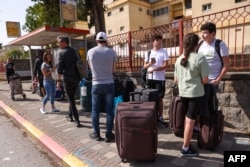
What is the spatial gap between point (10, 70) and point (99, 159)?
10.1 meters

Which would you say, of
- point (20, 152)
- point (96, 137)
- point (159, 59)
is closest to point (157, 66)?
point (159, 59)

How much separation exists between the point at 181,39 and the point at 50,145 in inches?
144

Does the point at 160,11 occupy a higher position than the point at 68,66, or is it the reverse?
the point at 160,11

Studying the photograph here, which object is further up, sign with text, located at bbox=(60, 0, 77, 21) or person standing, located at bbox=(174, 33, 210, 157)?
sign with text, located at bbox=(60, 0, 77, 21)

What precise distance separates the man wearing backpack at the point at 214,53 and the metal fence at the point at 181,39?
48.1 inches

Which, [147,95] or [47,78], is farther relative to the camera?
[47,78]

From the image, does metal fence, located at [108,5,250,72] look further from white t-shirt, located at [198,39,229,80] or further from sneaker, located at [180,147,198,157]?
sneaker, located at [180,147,198,157]

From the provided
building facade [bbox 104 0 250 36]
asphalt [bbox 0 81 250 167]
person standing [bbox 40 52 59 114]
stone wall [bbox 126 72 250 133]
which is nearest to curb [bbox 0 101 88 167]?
asphalt [bbox 0 81 250 167]

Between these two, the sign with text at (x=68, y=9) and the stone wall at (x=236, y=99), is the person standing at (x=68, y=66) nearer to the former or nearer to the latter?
the stone wall at (x=236, y=99)

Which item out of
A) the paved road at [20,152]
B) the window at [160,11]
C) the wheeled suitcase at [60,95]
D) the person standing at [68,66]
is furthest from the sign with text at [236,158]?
the window at [160,11]

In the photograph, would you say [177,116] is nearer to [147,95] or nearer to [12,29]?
[147,95]

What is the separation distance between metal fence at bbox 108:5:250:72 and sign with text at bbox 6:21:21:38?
10693 millimetres

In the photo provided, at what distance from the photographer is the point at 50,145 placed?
422 cm

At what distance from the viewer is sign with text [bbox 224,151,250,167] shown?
3096 millimetres
